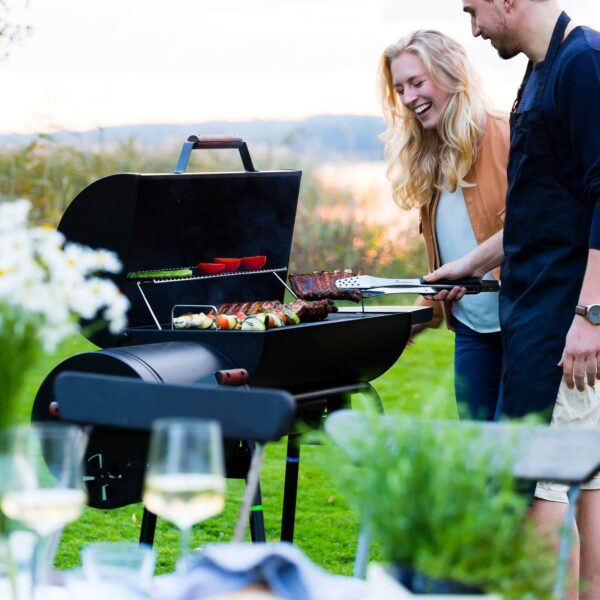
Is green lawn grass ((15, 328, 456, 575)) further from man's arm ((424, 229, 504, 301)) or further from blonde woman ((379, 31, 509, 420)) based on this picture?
man's arm ((424, 229, 504, 301))

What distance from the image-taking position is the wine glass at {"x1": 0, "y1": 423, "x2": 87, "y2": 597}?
1554mm

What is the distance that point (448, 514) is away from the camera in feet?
4.67

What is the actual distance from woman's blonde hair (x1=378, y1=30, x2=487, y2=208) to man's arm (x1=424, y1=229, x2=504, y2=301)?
0.23 metres

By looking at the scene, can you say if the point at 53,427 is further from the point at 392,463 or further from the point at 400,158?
Answer: the point at 400,158

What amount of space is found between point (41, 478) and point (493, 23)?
1.92 metres

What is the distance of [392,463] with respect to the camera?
4.91ft

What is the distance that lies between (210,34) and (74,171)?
2089 millimetres

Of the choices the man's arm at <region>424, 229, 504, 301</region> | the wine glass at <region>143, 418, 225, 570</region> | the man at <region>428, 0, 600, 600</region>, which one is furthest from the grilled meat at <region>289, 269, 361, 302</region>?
the wine glass at <region>143, 418, 225, 570</region>

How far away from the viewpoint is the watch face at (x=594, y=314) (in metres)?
2.89

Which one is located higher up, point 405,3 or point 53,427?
point 405,3

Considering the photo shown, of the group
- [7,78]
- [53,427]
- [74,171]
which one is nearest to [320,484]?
[74,171]

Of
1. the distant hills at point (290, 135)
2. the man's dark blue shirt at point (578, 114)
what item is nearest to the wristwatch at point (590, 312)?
the man's dark blue shirt at point (578, 114)

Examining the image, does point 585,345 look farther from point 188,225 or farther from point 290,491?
point 188,225

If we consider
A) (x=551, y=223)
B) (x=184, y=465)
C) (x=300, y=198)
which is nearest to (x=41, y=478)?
(x=184, y=465)
